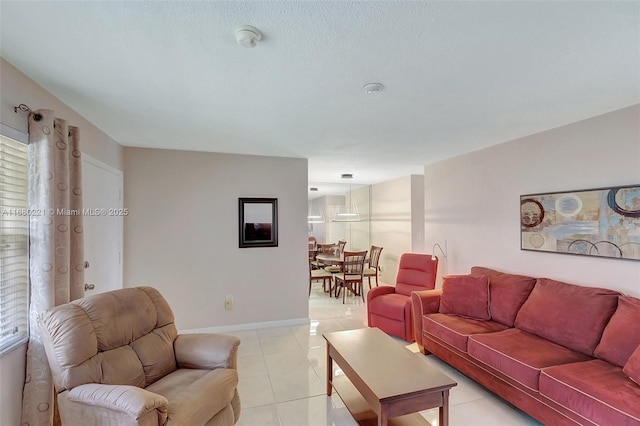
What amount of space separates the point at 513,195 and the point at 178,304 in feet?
13.7

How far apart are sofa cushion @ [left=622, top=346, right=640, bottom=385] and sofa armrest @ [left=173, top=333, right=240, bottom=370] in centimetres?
251

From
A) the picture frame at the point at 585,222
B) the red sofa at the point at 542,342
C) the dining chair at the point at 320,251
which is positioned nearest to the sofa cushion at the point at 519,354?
the red sofa at the point at 542,342

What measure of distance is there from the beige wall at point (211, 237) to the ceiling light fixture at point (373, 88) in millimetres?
2293

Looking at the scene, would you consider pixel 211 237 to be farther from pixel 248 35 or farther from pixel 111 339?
pixel 248 35

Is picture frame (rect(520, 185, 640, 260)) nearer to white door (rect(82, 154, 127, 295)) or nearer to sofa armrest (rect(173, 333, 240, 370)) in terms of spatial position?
sofa armrest (rect(173, 333, 240, 370))

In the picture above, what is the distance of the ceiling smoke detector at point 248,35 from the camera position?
1.37m

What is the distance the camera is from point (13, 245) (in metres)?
1.74

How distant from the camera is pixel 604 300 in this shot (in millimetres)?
2246

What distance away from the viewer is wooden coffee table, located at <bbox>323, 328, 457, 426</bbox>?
5.65 ft

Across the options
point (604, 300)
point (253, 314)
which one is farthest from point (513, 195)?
point (253, 314)

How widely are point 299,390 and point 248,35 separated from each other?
266 cm

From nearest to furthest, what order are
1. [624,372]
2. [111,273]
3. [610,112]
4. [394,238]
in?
[624,372] < [610,112] < [111,273] < [394,238]

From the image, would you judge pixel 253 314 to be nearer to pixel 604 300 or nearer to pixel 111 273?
pixel 111 273

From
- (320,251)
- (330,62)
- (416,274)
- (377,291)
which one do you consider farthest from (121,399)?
(320,251)
